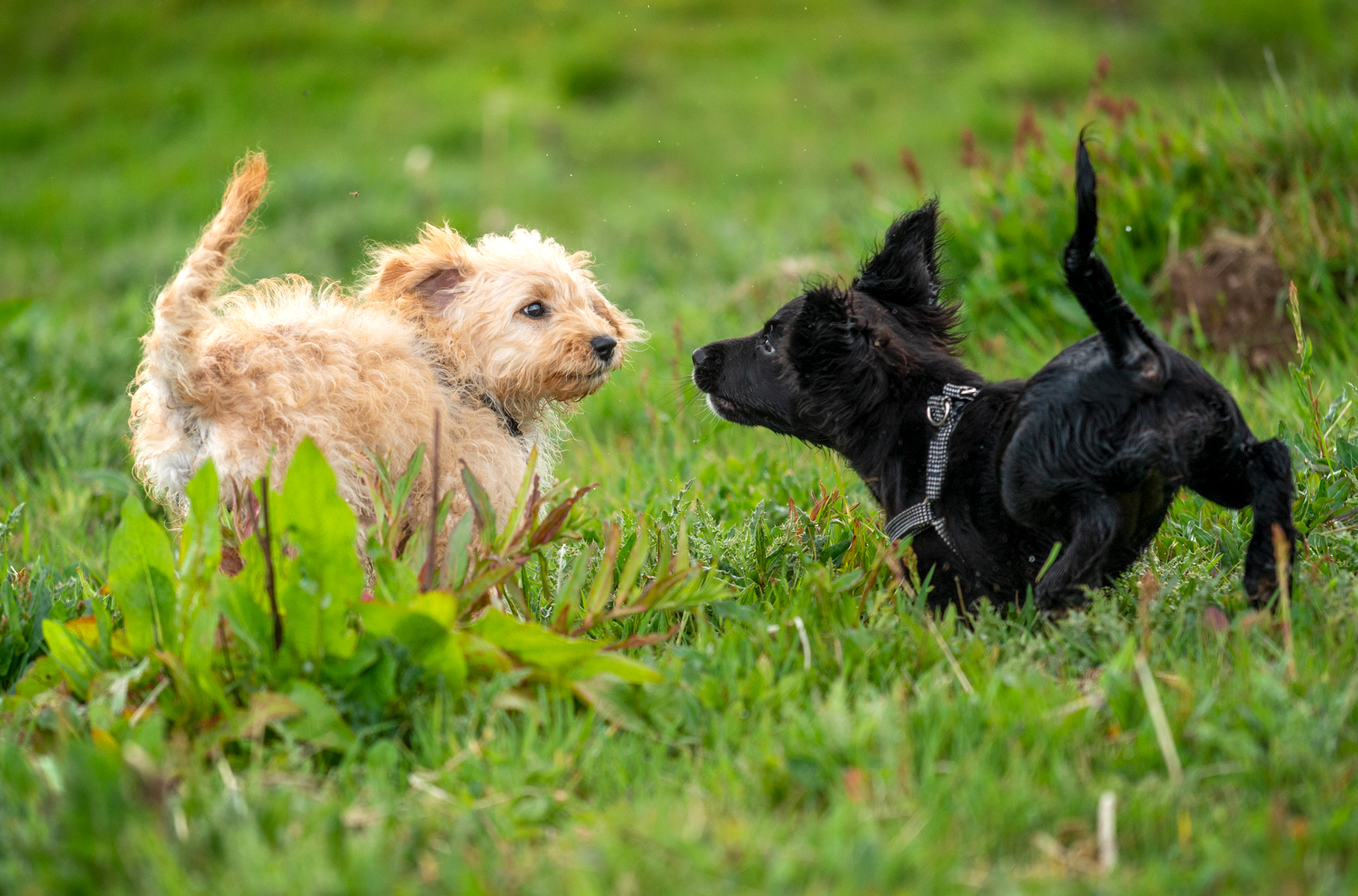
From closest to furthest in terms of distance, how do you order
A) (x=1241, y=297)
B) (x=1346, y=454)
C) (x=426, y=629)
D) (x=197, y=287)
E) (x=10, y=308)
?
(x=426, y=629)
(x=197, y=287)
(x=1346, y=454)
(x=10, y=308)
(x=1241, y=297)

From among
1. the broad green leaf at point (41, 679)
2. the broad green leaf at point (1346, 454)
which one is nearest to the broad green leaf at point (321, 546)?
the broad green leaf at point (41, 679)

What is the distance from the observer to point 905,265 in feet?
12.4

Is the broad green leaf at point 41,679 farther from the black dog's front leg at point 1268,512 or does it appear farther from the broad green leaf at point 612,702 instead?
the black dog's front leg at point 1268,512

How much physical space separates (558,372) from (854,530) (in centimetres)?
110

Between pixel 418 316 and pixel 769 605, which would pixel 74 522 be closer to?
pixel 418 316

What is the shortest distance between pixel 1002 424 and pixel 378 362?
1872mm

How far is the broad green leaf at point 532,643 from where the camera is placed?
272cm

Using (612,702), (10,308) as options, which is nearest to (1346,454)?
(612,702)

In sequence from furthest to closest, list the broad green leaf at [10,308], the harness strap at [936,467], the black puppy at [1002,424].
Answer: the broad green leaf at [10,308], the harness strap at [936,467], the black puppy at [1002,424]

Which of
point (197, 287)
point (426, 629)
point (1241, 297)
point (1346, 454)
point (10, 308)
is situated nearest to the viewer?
point (426, 629)

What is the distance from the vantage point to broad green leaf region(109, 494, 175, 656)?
279 cm

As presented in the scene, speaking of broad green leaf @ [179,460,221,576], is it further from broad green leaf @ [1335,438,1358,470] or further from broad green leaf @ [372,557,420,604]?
broad green leaf @ [1335,438,1358,470]

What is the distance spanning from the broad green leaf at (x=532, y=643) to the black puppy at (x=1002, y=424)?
3.64 feet

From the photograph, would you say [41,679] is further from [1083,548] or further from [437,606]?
[1083,548]
